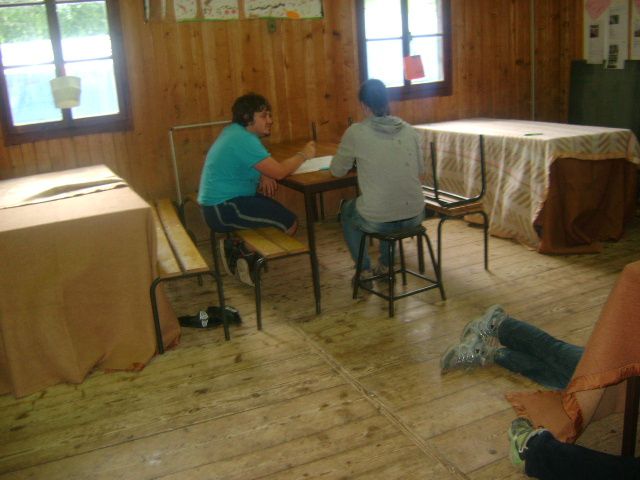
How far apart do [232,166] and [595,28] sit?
351 cm

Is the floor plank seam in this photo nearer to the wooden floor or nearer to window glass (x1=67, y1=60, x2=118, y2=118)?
the wooden floor

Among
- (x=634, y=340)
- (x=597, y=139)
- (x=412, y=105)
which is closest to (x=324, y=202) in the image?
(x=412, y=105)

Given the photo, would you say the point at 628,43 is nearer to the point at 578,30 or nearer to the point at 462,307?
the point at 578,30

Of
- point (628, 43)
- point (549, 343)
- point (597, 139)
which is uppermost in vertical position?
point (628, 43)

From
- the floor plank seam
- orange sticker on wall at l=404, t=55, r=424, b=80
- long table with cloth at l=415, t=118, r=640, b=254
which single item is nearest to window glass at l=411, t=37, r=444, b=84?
orange sticker on wall at l=404, t=55, r=424, b=80

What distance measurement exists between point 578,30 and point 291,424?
4.59 m

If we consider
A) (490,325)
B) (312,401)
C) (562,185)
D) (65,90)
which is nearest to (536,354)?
(490,325)

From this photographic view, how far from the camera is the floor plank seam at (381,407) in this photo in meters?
2.02

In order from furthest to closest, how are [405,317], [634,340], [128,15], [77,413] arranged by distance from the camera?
1. [128,15]
2. [405,317]
3. [77,413]
4. [634,340]

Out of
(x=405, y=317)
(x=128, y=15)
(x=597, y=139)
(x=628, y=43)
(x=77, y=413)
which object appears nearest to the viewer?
(x=77, y=413)

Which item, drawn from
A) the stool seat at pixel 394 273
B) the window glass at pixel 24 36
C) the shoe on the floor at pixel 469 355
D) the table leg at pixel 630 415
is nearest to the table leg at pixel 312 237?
the stool seat at pixel 394 273

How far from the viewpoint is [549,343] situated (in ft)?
7.47

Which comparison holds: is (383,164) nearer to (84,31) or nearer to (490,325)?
(490,325)

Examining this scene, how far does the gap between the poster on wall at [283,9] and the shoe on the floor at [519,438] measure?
11.3ft
